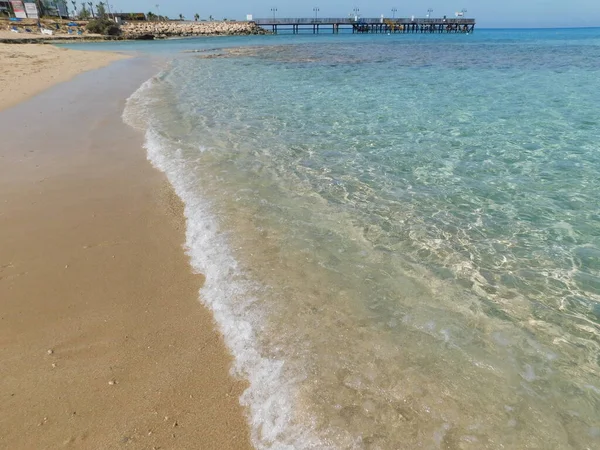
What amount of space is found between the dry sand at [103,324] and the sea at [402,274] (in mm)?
310

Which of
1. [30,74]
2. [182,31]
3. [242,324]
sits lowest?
[242,324]

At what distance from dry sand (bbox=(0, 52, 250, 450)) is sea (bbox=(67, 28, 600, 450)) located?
1.02ft

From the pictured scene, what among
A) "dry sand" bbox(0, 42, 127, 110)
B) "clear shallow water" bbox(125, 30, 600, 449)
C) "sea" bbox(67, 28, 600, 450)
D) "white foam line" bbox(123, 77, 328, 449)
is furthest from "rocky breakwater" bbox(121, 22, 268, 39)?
"white foam line" bbox(123, 77, 328, 449)

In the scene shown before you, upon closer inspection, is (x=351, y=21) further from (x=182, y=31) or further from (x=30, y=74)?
(x=30, y=74)

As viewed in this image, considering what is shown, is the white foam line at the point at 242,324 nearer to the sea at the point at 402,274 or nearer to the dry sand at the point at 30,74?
the sea at the point at 402,274

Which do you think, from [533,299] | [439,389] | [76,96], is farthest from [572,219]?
[76,96]

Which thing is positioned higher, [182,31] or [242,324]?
[182,31]

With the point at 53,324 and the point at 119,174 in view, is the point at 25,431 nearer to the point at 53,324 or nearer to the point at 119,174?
the point at 53,324

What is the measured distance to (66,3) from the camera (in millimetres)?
118438

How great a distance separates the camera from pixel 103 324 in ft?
13.7

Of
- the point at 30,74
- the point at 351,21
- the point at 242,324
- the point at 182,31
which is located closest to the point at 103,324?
the point at 242,324

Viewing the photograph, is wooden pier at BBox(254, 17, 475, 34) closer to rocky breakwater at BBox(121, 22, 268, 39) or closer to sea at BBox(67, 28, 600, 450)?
rocky breakwater at BBox(121, 22, 268, 39)

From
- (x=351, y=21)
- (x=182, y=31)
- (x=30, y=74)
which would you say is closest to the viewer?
(x=30, y=74)

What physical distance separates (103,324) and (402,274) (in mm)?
3732
